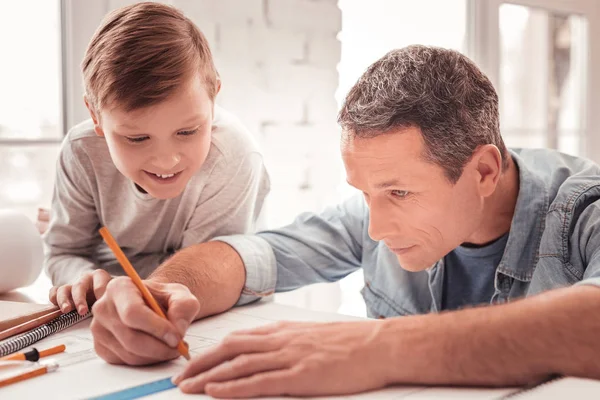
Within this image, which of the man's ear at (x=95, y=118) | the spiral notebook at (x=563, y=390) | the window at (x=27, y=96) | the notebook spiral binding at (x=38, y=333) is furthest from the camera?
the window at (x=27, y=96)

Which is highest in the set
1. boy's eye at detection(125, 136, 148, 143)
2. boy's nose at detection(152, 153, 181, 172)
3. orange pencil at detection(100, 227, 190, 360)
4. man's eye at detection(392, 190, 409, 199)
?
boy's eye at detection(125, 136, 148, 143)

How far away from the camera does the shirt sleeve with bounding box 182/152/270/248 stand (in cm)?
143

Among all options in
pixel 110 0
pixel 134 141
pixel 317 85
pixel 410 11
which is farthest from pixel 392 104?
pixel 410 11

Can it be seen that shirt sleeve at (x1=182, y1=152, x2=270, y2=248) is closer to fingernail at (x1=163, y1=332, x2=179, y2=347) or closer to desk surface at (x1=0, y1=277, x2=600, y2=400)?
desk surface at (x1=0, y1=277, x2=600, y2=400)

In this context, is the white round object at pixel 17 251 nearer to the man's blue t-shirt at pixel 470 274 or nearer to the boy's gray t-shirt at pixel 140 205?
the boy's gray t-shirt at pixel 140 205

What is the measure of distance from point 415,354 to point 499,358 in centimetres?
9

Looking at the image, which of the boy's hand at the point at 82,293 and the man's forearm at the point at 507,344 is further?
the boy's hand at the point at 82,293

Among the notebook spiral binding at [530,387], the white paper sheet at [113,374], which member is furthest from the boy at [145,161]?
the notebook spiral binding at [530,387]

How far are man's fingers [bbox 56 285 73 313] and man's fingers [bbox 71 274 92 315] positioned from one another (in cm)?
1

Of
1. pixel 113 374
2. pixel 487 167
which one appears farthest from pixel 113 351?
pixel 487 167

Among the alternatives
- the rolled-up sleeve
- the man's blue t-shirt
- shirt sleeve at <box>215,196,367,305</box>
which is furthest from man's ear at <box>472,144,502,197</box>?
the rolled-up sleeve

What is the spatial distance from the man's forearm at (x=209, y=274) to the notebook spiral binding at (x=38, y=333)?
13 centimetres

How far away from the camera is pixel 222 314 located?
1.16m

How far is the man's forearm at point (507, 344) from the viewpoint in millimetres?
772
